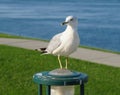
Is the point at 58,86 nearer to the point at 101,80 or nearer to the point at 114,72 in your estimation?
the point at 101,80

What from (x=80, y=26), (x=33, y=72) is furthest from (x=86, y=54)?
(x=80, y=26)

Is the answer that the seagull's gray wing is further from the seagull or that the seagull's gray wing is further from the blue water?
the blue water

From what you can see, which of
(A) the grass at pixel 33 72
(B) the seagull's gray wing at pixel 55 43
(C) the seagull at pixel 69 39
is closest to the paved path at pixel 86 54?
(A) the grass at pixel 33 72

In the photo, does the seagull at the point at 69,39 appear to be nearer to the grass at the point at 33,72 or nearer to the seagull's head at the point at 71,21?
the seagull's head at the point at 71,21

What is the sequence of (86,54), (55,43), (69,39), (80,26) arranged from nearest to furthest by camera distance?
(69,39) → (55,43) → (86,54) → (80,26)

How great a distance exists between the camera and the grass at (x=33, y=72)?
10.0m

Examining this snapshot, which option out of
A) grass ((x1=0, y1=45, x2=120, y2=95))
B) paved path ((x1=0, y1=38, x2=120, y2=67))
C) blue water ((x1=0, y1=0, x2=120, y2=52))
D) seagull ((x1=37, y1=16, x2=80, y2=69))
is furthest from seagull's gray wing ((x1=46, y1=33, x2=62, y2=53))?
blue water ((x1=0, y1=0, x2=120, y2=52))

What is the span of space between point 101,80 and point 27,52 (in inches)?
136

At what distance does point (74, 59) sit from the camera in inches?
503

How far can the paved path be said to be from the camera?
1299 centimetres

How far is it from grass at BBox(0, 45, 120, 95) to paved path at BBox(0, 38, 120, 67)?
0.71 meters

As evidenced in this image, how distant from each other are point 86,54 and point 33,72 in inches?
128

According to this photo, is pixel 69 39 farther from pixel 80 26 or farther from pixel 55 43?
pixel 80 26

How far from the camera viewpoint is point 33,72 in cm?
1118
